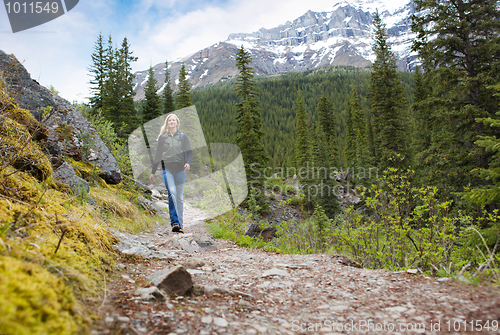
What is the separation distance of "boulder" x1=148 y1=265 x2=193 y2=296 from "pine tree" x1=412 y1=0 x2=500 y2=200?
504 inches

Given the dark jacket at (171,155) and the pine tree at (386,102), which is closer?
the dark jacket at (171,155)

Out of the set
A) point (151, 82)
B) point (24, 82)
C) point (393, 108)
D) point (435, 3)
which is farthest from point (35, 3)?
point (151, 82)

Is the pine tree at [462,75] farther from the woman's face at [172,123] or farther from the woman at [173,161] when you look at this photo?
the woman's face at [172,123]

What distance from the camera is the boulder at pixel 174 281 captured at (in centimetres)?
207

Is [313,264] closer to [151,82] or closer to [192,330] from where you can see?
[192,330]

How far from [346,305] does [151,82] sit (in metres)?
35.3

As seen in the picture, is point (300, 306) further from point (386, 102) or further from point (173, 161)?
point (386, 102)

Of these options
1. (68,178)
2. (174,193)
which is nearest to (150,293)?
(68,178)

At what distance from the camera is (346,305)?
216 cm

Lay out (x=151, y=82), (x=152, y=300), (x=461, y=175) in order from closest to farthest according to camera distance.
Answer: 1. (x=152, y=300)
2. (x=461, y=175)
3. (x=151, y=82)

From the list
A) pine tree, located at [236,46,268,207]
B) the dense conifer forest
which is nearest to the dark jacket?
pine tree, located at [236,46,268,207]

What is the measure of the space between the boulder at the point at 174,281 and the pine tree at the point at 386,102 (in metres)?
23.5

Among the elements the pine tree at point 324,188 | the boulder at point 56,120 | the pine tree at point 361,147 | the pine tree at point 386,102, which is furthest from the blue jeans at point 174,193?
the pine tree at point 361,147

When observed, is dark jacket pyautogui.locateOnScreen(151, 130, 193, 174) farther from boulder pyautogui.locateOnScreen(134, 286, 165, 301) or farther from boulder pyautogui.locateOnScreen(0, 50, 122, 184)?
boulder pyautogui.locateOnScreen(134, 286, 165, 301)
